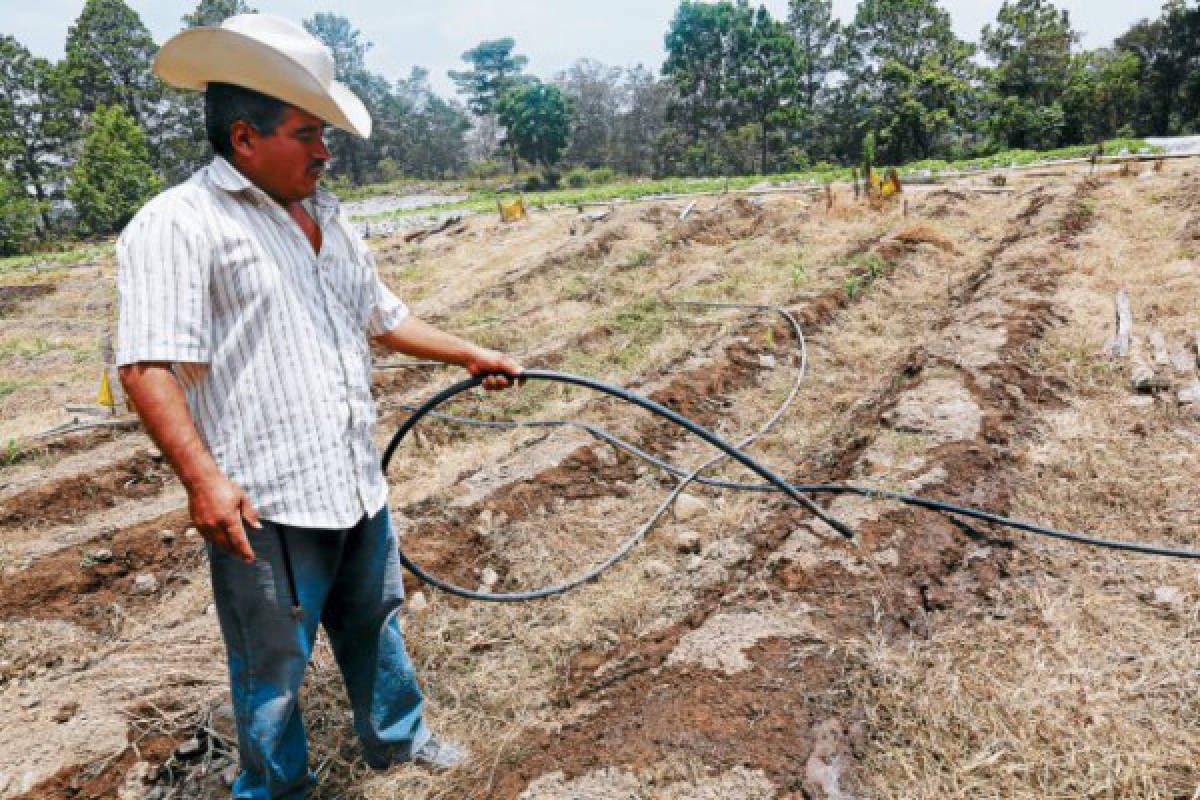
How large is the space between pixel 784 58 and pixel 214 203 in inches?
1615

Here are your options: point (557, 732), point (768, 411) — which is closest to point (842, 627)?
point (557, 732)

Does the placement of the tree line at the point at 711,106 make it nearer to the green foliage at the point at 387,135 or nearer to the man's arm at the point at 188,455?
the green foliage at the point at 387,135

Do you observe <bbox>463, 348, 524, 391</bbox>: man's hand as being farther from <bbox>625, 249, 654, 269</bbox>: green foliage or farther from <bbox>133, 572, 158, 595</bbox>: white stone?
<bbox>625, 249, 654, 269</bbox>: green foliage

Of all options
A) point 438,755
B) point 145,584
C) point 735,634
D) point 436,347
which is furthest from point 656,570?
point 145,584

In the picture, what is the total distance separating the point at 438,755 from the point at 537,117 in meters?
40.6

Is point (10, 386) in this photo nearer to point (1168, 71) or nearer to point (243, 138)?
point (243, 138)

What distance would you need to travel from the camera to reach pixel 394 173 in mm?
51250

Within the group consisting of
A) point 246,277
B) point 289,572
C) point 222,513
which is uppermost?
point 246,277

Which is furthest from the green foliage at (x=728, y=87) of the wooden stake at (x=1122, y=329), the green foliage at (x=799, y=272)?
the wooden stake at (x=1122, y=329)

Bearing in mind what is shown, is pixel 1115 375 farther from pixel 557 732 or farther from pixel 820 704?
pixel 557 732

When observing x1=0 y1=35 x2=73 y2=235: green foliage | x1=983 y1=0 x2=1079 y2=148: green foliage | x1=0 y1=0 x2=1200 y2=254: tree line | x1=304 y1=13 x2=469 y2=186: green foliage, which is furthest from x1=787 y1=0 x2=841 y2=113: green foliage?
x1=0 y1=35 x2=73 y2=235: green foliage

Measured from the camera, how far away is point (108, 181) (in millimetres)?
28094

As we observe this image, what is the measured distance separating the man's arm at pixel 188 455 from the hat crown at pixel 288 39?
0.70 metres

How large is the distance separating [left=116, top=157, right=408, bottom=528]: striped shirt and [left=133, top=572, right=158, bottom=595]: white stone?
2972mm
